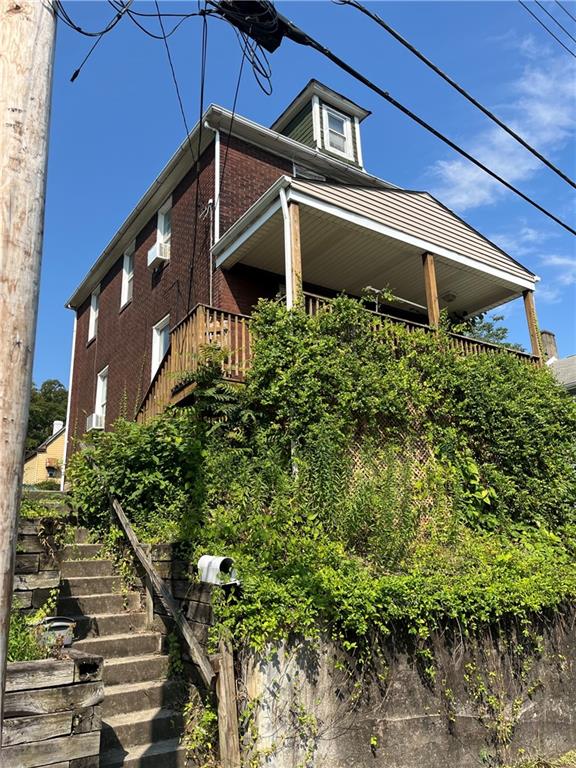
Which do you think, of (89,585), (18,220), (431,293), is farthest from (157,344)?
(18,220)

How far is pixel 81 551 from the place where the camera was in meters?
6.67

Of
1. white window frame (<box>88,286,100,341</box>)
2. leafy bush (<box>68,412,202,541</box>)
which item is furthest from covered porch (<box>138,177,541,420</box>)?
white window frame (<box>88,286,100,341</box>)

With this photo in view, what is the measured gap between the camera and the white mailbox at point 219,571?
178 inches

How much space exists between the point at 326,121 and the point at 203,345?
9311 mm

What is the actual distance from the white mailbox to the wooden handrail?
0.53 meters

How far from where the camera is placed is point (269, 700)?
441 cm

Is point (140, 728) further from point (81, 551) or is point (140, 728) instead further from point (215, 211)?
point (215, 211)

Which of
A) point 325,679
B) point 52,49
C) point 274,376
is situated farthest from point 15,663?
point 274,376

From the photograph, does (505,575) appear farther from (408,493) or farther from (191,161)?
(191,161)

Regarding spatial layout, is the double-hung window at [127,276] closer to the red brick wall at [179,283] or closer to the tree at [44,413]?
the red brick wall at [179,283]

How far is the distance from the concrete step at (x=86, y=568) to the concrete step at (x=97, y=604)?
33 centimetres

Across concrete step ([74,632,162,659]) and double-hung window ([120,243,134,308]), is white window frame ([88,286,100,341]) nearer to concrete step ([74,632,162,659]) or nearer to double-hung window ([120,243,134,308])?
double-hung window ([120,243,134,308])

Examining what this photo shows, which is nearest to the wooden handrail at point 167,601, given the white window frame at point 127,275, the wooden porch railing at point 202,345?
the wooden porch railing at point 202,345

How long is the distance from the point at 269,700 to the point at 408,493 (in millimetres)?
3440
